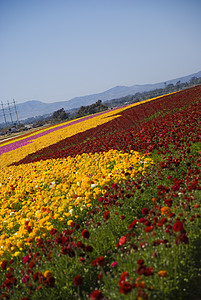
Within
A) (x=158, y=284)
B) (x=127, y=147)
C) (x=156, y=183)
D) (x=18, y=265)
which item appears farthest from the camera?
(x=127, y=147)

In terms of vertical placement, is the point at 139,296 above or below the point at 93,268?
above

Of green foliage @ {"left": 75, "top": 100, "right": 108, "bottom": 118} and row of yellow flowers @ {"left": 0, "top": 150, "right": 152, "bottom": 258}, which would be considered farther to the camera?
green foliage @ {"left": 75, "top": 100, "right": 108, "bottom": 118}

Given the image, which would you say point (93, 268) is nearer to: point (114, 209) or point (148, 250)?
point (148, 250)

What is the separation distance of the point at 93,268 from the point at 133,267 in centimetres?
89

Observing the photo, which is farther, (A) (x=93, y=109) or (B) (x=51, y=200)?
(A) (x=93, y=109)

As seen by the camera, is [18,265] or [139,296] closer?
[139,296]

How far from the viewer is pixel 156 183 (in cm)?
662

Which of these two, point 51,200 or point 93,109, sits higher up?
point 93,109

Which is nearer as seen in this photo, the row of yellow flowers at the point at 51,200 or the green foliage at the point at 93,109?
the row of yellow flowers at the point at 51,200

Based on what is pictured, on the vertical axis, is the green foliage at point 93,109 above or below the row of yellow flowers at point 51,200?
above

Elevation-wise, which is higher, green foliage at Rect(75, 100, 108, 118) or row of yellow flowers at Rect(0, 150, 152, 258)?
green foliage at Rect(75, 100, 108, 118)

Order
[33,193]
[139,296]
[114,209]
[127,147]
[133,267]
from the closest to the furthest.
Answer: [139,296] < [133,267] < [114,209] < [33,193] < [127,147]

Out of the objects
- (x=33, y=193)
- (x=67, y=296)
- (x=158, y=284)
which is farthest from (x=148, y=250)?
(x=33, y=193)

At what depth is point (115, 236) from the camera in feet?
16.3
